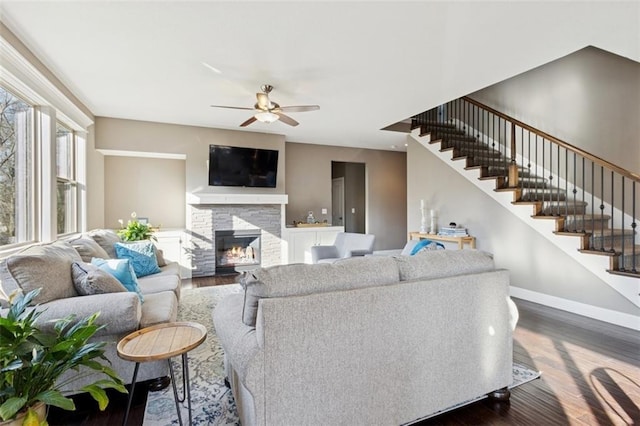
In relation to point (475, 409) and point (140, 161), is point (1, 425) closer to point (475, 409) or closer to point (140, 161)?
point (475, 409)

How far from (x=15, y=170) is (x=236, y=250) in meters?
3.46

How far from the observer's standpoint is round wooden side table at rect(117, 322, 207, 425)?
5.00ft

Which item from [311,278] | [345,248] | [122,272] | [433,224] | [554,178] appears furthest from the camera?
[433,224]

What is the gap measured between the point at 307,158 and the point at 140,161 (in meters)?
3.23

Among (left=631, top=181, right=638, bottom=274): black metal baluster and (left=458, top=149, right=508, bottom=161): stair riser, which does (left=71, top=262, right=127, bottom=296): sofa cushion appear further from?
(left=458, top=149, right=508, bottom=161): stair riser

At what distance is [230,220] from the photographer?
5.91 metres

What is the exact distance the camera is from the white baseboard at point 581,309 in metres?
3.32

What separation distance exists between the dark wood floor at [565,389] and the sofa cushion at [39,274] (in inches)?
27.7

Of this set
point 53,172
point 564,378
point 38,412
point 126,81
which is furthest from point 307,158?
point 38,412

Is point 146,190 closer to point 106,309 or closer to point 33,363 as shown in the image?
point 106,309

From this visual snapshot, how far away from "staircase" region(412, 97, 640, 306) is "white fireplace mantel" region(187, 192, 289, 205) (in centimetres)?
284

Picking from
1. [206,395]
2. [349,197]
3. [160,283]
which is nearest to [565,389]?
[206,395]

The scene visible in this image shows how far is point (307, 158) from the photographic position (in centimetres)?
721

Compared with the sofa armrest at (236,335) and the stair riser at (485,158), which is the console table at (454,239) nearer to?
the stair riser at (485,158)
